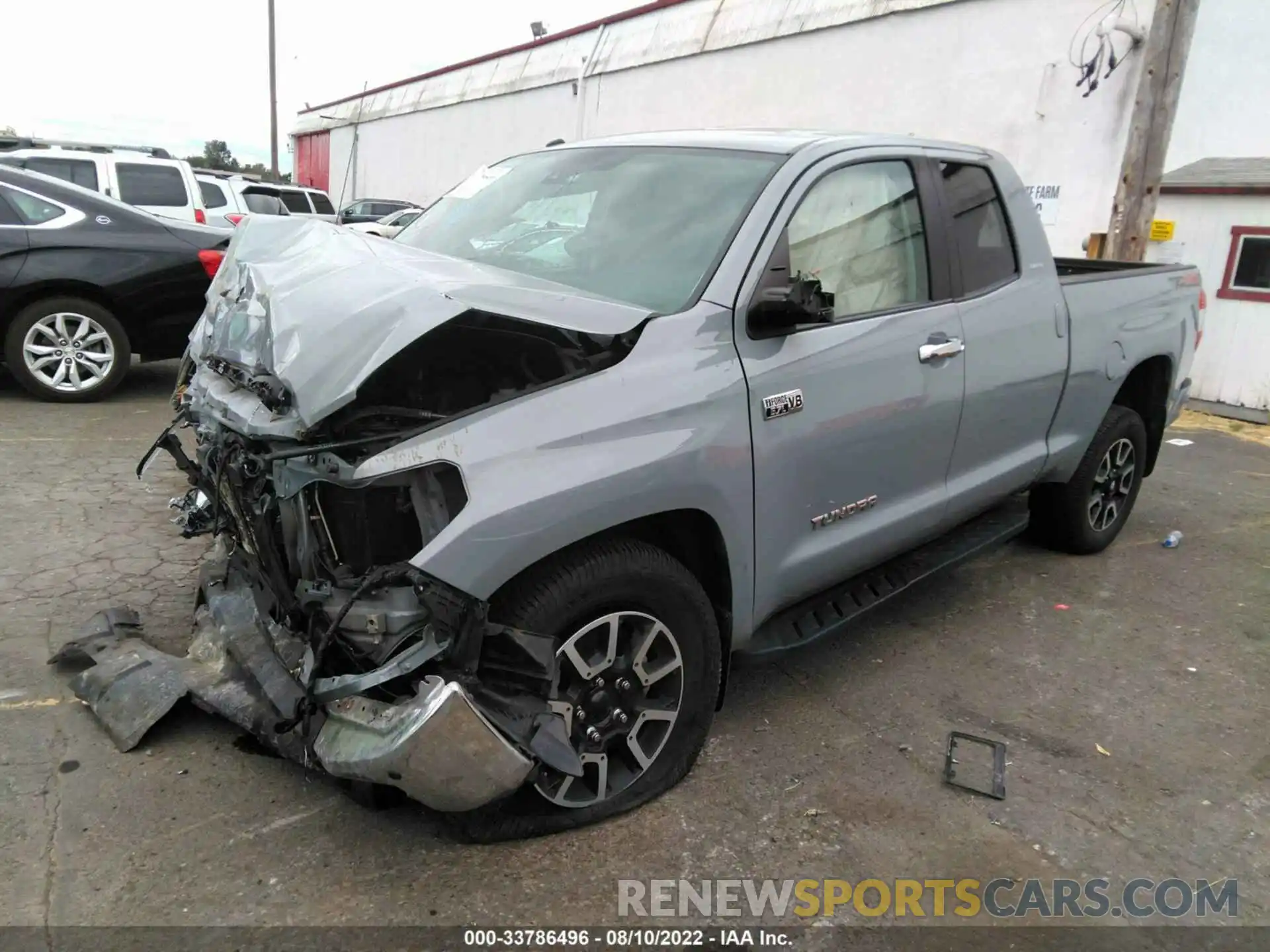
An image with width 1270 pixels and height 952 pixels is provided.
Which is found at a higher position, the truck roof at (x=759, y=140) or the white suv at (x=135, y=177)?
the truck roof at (x=759, y=140)

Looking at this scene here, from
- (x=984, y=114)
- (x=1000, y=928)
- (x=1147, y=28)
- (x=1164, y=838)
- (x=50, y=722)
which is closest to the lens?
(x=1000, y=928)

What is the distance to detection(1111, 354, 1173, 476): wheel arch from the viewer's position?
196 inches

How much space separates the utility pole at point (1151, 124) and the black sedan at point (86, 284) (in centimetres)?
823

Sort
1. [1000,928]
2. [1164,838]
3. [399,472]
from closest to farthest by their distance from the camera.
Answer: [399,472], [1000,928], [1164,838]

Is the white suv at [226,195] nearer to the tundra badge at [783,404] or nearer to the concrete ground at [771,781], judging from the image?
the concrete ground at [771,781]

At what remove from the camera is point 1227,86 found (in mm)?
9234

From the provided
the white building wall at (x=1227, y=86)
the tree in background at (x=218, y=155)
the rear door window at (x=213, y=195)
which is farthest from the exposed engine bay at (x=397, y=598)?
the tree in background at (x=218, y=155)

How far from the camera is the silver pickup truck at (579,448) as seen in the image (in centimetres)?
224

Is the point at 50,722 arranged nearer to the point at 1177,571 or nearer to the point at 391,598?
the point at 391,598

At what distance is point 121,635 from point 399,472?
1814 millimetres

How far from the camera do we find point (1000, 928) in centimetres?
241

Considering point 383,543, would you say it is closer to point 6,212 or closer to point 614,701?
point 614,701

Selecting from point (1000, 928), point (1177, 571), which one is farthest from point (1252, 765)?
point (1177, 571)

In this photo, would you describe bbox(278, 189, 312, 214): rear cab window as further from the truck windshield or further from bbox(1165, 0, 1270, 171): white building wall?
the truck windshield
